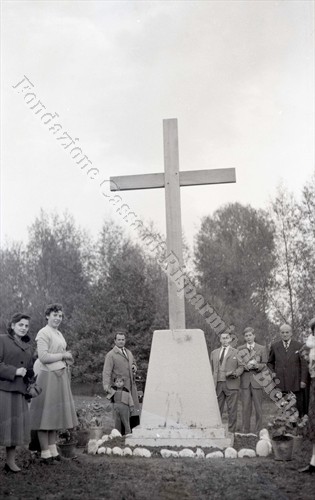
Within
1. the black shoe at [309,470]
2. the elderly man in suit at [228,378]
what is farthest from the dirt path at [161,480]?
the elderly man in suit at [228,378]

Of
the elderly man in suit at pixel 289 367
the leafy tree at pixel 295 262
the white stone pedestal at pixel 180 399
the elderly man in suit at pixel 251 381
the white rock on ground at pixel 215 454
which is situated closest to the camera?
the white rock on ground at pixel 215 454

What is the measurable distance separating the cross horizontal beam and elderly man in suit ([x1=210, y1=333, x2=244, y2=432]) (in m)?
2.96

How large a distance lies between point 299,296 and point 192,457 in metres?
13.1

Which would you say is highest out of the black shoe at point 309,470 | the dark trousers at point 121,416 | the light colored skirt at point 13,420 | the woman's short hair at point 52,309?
the woman's short hair at point 52,309

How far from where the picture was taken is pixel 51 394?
668 centimetres

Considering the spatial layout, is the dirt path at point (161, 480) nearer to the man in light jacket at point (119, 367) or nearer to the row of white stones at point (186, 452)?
the row of white stones at point (186, 452)

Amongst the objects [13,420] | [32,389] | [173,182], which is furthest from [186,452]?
[173,182]

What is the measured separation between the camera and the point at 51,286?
3128 cm

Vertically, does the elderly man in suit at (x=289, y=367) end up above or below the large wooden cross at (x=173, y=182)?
below

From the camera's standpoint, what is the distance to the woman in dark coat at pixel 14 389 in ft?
19.7

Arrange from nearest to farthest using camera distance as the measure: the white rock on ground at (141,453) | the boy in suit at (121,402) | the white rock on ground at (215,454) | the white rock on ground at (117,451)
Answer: the white rock on ground at (215,454) < the white rock on ground at (141,453) < the white rock on ground at (117,451) < the boy in suit at (121,402)

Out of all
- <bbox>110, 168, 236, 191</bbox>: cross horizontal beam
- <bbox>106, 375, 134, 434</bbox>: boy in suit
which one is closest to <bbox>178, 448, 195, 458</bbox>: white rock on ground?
<bbox>106, 375, 134, 434</bbox>: boy in suit

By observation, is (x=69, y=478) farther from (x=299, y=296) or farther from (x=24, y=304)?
(x=24, y=304)

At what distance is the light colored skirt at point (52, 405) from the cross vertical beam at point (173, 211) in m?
1.90
